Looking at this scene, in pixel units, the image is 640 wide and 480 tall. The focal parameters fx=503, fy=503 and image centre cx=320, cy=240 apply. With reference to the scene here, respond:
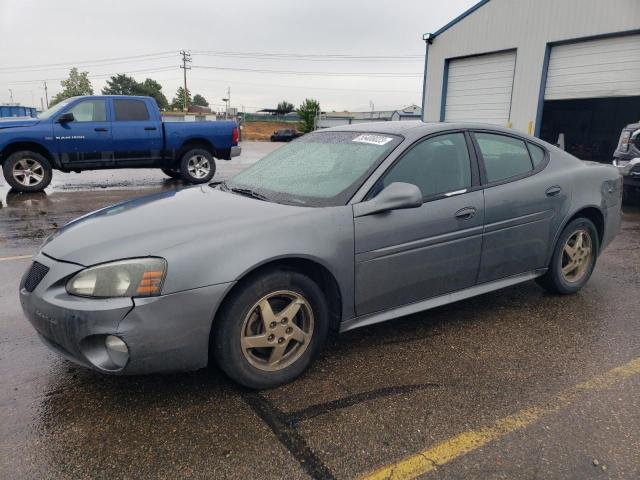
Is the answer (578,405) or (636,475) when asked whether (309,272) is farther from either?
(636,475)

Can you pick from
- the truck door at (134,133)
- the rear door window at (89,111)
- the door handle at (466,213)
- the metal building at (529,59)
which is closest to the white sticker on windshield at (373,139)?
the door handle at (466,213)

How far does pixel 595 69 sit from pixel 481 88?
4.05 meters

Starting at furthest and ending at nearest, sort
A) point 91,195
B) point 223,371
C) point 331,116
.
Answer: point 331,116 → point 91,195 → point 223,371

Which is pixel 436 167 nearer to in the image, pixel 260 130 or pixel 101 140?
pixel 101 140

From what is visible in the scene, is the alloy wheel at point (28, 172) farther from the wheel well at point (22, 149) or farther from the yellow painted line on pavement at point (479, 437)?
the yellow painted line on pavement at point (479, 437)

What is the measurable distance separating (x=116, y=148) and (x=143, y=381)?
29.0 feet

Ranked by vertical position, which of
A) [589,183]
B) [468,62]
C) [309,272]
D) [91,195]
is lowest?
[91,195]

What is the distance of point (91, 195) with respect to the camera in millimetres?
10164

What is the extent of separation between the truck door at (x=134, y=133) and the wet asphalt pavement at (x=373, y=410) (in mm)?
7515

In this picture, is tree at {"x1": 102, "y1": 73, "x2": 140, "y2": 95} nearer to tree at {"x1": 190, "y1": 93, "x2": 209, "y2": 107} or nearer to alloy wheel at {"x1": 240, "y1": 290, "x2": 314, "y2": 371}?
tree at {"x1": 190, "y1": 93, "x2": 209, "y2": 107}

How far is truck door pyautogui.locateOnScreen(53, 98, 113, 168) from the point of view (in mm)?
10148

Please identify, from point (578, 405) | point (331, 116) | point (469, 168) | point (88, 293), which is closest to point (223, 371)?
point (88, 293)

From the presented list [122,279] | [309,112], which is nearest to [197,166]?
[122,279]

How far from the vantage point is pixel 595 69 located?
1427 centimetres
